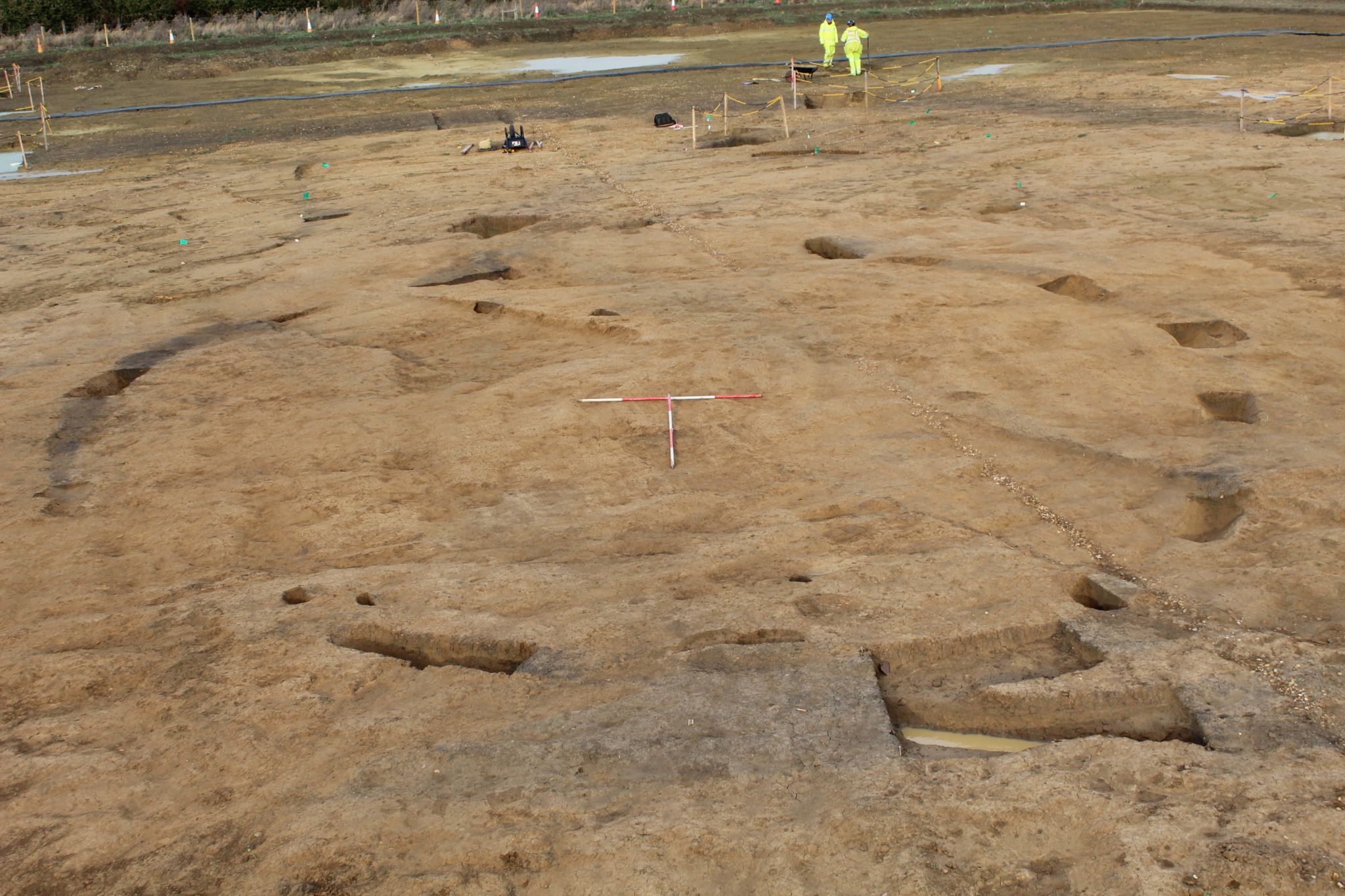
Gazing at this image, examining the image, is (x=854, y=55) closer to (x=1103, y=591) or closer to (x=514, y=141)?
(x=514, y=141)

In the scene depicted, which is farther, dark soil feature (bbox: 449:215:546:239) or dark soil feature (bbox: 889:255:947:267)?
dark soil feature (bbox: 449:215:546:239)

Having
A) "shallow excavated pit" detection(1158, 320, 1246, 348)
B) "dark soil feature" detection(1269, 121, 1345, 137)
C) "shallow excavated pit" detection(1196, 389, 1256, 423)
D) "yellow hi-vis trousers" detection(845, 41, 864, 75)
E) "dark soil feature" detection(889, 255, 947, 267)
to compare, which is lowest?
"shallow excavated pit" detection(1196, 389, 1256, 423)

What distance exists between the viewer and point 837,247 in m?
9.48

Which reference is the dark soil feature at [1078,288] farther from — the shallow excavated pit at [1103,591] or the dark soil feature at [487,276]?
the dark soil feature at [487,276]

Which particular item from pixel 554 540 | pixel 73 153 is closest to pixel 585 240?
pixel 554 540

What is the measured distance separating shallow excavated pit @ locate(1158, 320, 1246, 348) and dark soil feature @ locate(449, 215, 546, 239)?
20.0 ft

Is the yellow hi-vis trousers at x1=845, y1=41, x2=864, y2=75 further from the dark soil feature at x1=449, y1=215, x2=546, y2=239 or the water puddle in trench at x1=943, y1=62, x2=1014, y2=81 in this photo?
the dark soil feature at x1=449, y1=215, x2=546, y2=239

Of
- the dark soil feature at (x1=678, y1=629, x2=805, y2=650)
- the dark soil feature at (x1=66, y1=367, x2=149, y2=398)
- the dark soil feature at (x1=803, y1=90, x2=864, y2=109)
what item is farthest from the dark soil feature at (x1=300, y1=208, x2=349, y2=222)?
the dark soil feature at (x1=678, y1=629, x2=805, y2=650)

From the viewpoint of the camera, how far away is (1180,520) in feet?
16.6

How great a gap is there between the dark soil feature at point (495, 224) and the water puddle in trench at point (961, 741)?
8.16 metres

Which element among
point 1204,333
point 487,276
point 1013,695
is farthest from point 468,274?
point 1013,695

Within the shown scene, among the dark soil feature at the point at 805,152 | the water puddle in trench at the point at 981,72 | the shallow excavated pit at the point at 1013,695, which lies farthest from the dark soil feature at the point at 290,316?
the water puddle in trench at the point at 981,72

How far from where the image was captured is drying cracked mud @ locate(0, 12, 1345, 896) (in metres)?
3.32

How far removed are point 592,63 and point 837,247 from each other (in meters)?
17.7
